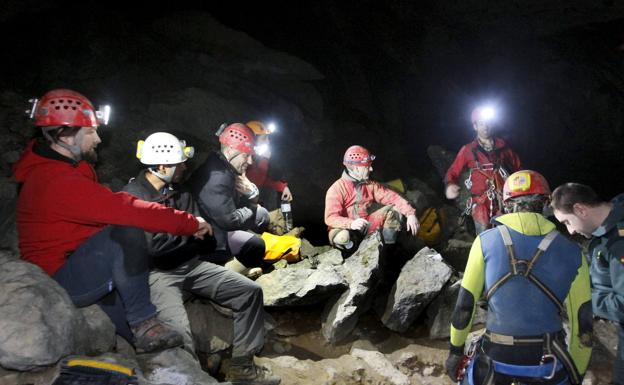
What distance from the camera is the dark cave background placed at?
8.20 meters

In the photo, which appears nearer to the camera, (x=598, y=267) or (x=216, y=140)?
(x=598, y=267)

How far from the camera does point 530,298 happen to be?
2.94 metres

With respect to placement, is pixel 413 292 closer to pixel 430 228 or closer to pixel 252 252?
pixel 252 252

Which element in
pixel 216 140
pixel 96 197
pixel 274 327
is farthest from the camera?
pixel 216 140

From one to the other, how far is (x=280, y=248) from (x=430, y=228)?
348 centimetres

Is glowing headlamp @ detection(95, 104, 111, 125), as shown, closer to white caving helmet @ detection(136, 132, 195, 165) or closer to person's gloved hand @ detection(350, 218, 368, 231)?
white caving helmet @ detection(136, 132, 195, 165)

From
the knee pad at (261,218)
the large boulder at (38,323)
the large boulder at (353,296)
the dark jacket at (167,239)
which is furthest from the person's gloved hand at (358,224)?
the large boulder at (38,323)

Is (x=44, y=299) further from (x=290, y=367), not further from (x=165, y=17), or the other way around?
(x=165, y=17)

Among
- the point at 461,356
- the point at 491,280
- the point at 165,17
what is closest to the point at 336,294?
the point at 461,356

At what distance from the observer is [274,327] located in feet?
17.3

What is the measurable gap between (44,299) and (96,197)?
86 cm

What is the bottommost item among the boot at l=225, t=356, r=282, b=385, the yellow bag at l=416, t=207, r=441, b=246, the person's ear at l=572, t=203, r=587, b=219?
the boot at l=225, t=356, r=282, b=385

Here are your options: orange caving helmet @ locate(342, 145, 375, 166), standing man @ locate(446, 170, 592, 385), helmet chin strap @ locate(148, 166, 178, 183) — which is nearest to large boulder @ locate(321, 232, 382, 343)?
orange caving helmet @ locate(342, 145, 375, 166)

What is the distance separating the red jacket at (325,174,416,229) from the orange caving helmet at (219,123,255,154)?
1.90m
